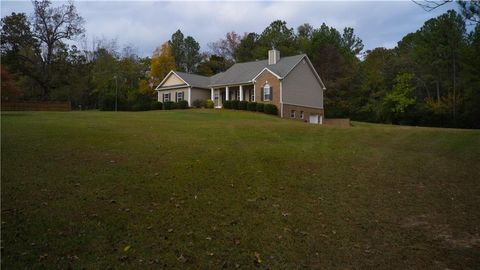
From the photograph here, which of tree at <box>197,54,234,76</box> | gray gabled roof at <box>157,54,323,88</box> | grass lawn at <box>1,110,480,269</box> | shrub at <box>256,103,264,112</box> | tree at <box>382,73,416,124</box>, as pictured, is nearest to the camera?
grass lawn at <box>1,110,480,269</box>

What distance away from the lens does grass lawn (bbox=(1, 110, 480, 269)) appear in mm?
6711

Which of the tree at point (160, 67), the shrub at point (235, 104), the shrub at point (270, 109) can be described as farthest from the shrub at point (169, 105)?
the tree at point (160, 67)

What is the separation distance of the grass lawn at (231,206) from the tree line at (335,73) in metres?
33.5

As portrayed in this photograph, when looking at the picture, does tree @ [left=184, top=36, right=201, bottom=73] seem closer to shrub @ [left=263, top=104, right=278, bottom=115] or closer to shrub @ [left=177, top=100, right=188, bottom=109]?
shrub @ [left=177, top=100, right=188, bottom=109]

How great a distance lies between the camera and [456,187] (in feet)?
35.6

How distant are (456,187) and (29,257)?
9.81 meters

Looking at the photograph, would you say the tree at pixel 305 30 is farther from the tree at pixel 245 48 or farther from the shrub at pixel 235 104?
→ the shrub at pixel 235 104

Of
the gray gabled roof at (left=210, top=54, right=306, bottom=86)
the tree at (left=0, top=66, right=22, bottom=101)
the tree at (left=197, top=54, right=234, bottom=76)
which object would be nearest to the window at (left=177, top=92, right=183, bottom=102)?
the gray gabled roof at (left=210, top=54, right=306, bottom=86)

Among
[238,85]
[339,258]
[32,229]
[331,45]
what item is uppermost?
[331,45]

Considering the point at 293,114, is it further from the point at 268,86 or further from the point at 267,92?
the point at 268,86

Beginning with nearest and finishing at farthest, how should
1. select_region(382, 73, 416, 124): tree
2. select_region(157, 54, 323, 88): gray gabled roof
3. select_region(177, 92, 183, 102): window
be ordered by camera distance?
1. select_region(157, 54, 323, 88): gray gabled roof
2. select_region(177, 92, 183, 102): window
3. select_region(382, 73, 416, 124): tree

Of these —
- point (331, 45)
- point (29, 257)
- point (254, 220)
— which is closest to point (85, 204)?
point (29, 257)

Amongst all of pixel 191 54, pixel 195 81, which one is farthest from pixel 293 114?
pixel 191 54

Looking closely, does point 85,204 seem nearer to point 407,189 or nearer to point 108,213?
point 108,213
